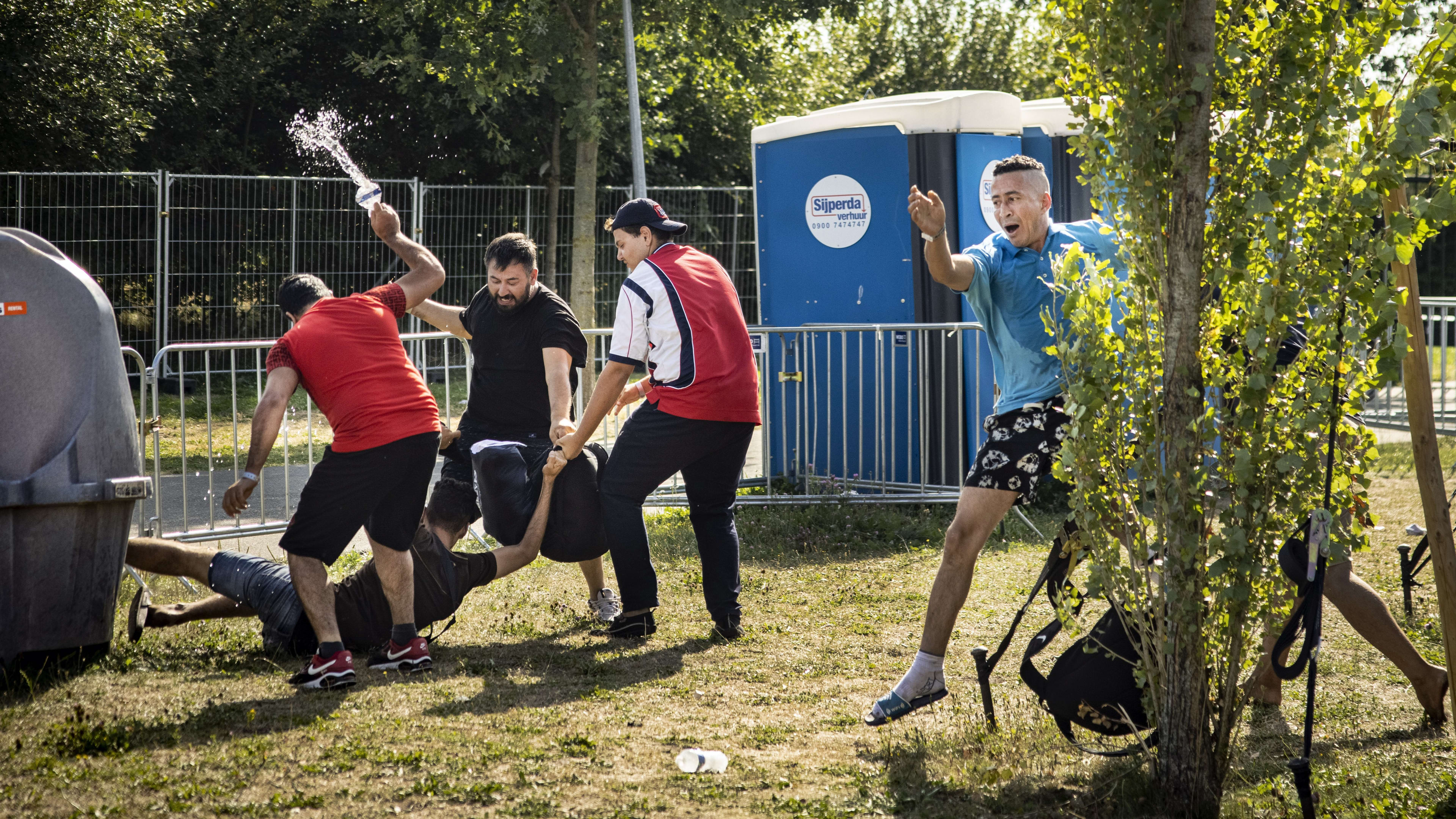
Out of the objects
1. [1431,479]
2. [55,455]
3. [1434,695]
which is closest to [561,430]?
[55,455]

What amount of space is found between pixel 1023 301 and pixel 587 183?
371 inches

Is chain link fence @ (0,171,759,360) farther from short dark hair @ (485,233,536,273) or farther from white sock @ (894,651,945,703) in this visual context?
white sock @ (894,651,945,703)

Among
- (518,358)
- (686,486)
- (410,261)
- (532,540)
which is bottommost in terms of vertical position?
(532,540)

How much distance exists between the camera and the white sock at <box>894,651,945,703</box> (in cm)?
422

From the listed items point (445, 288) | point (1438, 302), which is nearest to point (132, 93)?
point (445, 288)

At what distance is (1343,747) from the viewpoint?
3824 mm

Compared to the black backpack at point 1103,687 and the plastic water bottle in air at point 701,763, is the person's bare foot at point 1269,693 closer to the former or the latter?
the black backpack at point 1103,687

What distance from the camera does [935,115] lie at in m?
7.92

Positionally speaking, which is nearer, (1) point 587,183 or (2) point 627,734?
(2) point 627,734

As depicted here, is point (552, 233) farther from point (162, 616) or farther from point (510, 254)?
point (162, 616)

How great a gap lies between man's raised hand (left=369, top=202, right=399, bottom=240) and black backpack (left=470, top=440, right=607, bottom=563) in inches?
39.3

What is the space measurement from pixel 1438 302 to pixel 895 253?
22.3ft

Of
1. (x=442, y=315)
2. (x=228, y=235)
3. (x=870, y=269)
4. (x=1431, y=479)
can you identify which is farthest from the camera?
(x=228, y=235)

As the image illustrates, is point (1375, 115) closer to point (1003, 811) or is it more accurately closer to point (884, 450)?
point (1003, 811)
